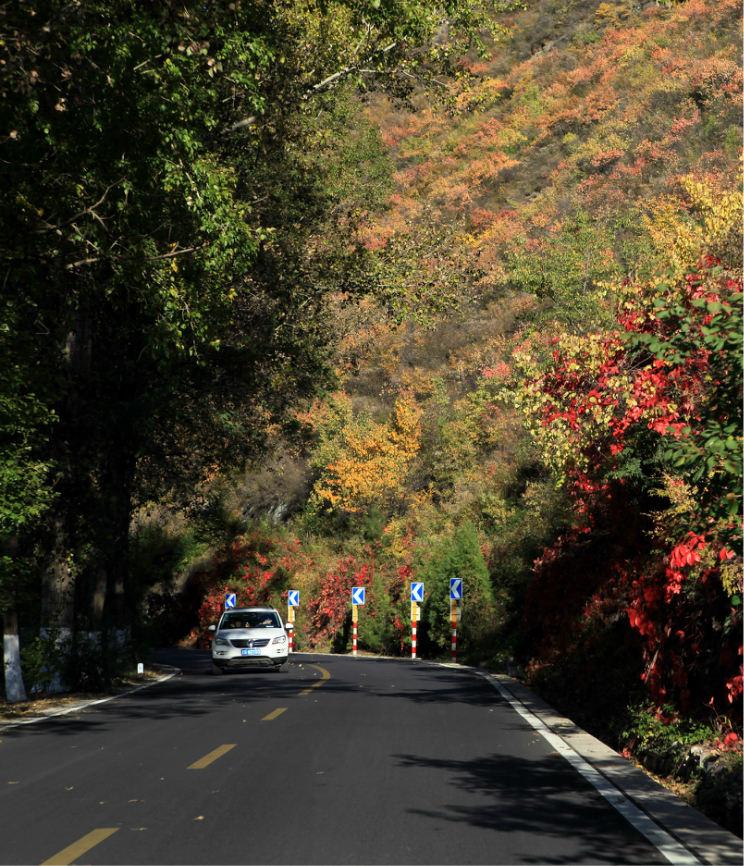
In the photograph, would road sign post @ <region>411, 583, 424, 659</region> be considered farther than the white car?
Yes

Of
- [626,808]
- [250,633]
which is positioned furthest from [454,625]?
[626,808]

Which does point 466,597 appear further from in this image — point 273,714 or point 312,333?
point 273,714

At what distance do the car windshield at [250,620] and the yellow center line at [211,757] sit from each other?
13.3 m

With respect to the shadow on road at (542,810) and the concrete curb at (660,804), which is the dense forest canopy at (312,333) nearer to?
the concrete curb at (660,804)

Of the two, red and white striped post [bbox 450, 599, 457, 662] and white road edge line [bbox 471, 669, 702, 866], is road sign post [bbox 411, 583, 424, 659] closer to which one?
red and white striped post [bbox 450, 599, 457, 662]

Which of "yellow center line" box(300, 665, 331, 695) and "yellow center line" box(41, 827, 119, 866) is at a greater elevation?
"yellow center line" box(41, 827, 119, 866)

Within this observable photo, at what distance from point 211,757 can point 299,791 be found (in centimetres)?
209

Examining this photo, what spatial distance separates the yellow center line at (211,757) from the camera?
934 centimetres

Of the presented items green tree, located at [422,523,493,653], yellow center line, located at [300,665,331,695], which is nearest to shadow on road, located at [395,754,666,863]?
yellow center line, located at [300,665,331,695]

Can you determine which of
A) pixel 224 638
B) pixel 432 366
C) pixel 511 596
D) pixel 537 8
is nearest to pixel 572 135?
pixel 432 366

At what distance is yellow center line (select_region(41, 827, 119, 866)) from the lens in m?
5.89

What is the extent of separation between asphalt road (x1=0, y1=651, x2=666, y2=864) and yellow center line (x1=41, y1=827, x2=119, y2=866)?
2 cm

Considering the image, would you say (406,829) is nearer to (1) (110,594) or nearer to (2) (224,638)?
(2) (224,638)

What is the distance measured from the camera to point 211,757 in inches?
389
